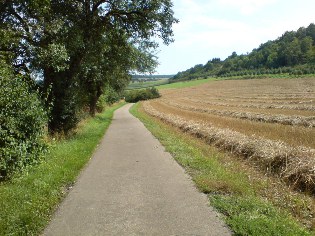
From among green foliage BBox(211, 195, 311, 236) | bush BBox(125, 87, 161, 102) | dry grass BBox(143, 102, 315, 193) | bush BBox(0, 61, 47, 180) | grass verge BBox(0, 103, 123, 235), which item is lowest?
bush BBox(125, 87, 161, 102)

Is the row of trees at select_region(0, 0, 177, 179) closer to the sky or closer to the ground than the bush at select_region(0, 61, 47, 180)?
closer to the sky

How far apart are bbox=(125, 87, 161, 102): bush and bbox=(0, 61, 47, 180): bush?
7743cm

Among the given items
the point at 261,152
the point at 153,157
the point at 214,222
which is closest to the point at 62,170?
the point at 153,157

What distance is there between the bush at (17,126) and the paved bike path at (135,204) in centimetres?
172

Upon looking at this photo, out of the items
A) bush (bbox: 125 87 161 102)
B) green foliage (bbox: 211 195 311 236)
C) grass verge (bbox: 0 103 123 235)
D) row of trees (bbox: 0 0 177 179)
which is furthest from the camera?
bush (bbox: 125 87 161 102)

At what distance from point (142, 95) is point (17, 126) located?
81.7 m

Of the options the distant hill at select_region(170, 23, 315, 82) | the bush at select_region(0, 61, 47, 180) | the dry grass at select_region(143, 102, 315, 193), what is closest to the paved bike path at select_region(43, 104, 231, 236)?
the bush at select_region(0, 61, 47, 180)

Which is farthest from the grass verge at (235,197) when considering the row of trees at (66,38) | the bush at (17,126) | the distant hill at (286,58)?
the distant hill at (286,58)

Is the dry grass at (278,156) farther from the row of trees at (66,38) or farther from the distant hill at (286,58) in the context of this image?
the distant hill at (286,58)

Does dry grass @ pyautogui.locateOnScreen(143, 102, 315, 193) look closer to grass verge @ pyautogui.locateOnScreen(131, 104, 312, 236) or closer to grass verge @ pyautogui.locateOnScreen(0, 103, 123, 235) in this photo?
grass verge @ pyautogui.locateOnScreen(131, 104, 312, 236)

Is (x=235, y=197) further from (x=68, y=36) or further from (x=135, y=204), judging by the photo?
(x=68, y=36)

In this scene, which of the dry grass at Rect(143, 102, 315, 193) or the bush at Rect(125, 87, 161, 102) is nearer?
the dry grass at Rect(143, 102, 315, 193)

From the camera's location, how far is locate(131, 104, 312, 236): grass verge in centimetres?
527

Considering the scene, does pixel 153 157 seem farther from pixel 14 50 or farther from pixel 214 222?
pixel 14 50
